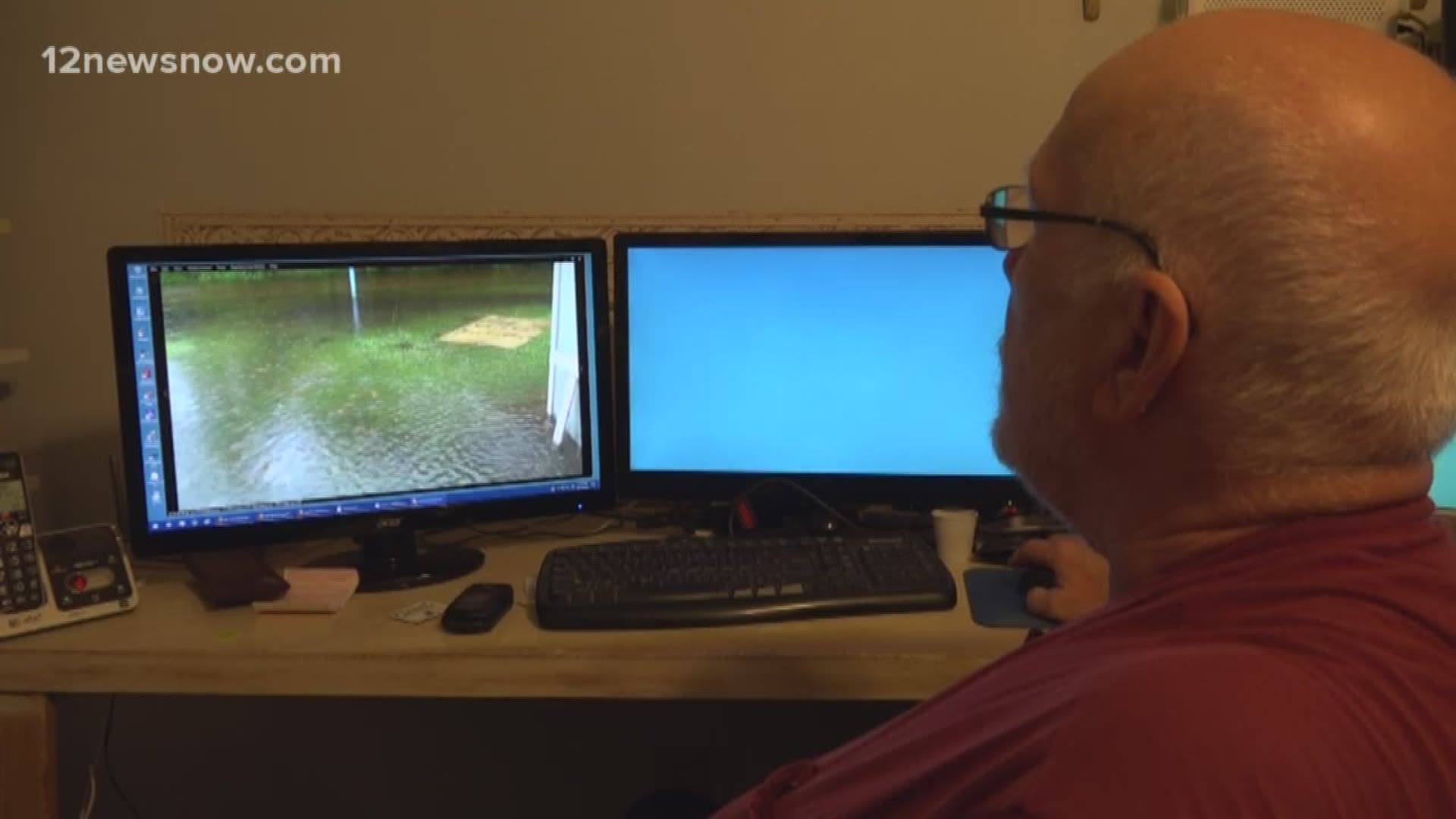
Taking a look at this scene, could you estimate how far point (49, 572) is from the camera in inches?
55.3

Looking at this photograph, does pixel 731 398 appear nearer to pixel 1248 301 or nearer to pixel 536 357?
pixel 536 357

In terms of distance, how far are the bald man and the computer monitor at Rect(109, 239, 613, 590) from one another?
2.98 ft

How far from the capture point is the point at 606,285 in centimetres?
167

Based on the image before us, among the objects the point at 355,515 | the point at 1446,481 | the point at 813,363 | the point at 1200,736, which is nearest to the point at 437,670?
the point at 355,515

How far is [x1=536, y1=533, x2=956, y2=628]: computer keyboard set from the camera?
54.4 inches

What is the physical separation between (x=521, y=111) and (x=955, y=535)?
34.2 inches

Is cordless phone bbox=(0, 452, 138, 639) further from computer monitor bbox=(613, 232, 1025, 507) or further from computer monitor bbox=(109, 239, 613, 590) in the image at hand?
computer monitor bbox=(613, 232, 1025, 507)

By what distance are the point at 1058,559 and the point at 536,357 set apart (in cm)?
70

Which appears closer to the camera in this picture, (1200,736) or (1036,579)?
(1200,736)

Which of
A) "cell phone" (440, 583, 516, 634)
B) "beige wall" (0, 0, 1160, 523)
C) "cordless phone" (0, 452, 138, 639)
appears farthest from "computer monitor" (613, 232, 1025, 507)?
"cordless phone" (0, 452, 138, 639)

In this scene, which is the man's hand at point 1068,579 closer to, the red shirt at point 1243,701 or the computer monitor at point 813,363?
the computer monitor at point 813,363

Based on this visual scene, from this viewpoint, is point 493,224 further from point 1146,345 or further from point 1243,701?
point 1243,701

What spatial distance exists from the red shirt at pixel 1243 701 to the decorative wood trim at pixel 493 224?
1128 mm

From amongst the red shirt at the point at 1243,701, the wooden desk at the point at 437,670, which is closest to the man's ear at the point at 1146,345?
the red shirt at the point at 1243,701
